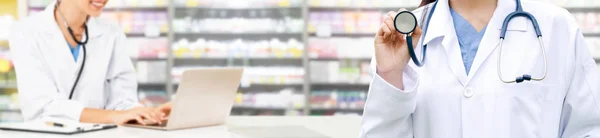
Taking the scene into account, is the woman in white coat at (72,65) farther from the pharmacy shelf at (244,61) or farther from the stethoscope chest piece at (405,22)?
the pharmacy shelf at (244,61)

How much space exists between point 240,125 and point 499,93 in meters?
1.31

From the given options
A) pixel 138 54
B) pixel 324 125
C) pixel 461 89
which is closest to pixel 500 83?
pixel 461 89

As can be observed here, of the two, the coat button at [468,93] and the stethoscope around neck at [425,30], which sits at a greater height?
the stethoscope around neck at [425,30]

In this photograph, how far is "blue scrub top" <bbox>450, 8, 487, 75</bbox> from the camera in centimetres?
156

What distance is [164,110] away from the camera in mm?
2678

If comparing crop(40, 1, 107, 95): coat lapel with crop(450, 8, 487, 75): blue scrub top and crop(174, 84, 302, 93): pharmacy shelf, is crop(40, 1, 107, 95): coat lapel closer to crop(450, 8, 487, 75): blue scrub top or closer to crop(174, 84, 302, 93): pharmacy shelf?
crop(450, 8, 487, 75): blue scrub top

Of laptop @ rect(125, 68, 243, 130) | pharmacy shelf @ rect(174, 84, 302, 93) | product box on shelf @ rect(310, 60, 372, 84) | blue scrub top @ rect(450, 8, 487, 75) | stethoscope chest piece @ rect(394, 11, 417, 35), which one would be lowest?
pharmacy shelf @ rect(174, 84, 302, 93)

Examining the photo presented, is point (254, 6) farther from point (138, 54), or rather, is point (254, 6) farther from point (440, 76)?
point (440, 76)

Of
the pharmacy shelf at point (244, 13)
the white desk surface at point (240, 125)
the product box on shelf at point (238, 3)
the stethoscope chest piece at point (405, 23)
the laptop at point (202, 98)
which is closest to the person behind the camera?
the stethoscope chest piece at point (405, 23)

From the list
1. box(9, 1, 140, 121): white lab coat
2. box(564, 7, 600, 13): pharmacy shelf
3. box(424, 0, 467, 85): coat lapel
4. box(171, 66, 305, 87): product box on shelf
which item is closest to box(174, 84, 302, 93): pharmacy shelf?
box(171, 66, 305, 87): product box on shelf

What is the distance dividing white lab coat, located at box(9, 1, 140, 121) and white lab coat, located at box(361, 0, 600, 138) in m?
1.56

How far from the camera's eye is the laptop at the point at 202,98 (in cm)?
236

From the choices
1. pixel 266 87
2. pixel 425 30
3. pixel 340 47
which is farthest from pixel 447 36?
pixel 266 87

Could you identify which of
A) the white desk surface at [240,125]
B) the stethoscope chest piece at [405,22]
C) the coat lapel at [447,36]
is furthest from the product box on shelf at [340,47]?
the stethoscope chest piece at [405,22]
